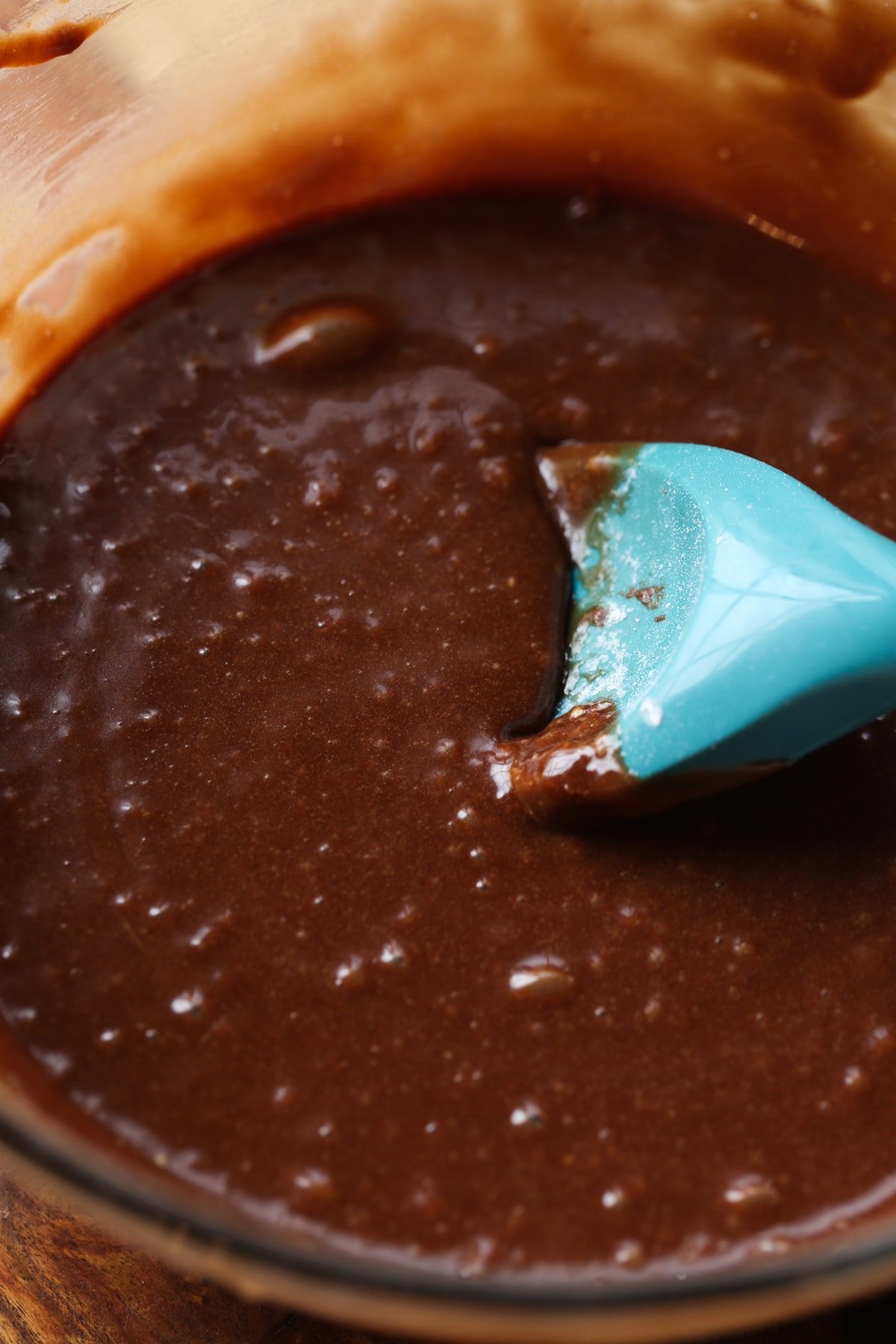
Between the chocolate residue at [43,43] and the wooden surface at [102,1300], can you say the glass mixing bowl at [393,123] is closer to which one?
the chocolate residue at [43,43]

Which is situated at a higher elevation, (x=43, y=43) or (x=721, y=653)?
(x=43, y=43)

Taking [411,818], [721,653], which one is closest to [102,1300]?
[411,818]

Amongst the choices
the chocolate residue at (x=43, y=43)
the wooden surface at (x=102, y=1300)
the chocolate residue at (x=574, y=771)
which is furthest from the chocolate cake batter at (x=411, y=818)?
the chocolate residue at (x=43, y=43)

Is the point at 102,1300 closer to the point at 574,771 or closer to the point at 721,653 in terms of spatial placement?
the point at 574,771

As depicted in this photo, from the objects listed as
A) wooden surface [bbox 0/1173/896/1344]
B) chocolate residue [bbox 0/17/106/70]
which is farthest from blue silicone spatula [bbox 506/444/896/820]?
chocolate residue [bbox 0/17/106/70]

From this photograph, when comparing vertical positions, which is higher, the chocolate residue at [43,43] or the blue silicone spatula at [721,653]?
the chocolate residue at [43,43]
